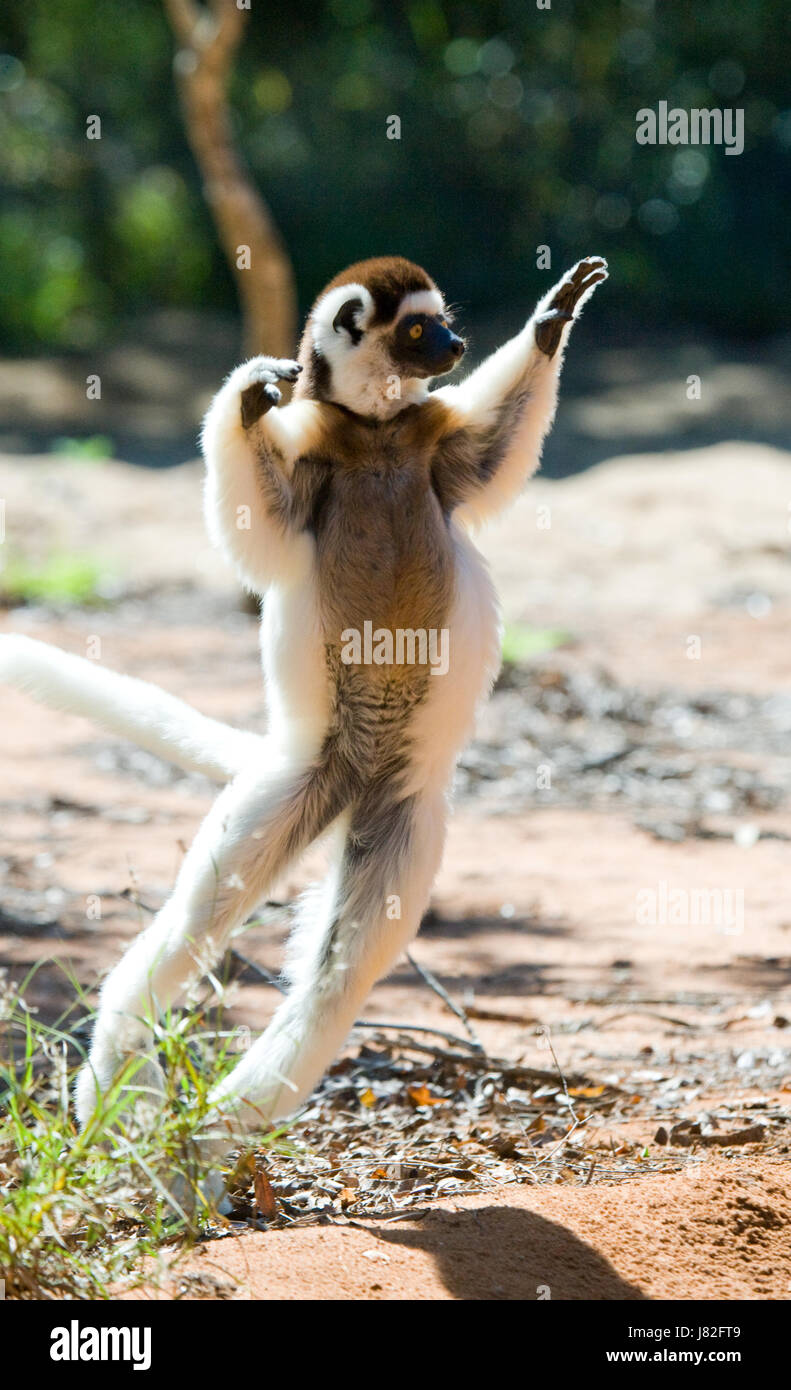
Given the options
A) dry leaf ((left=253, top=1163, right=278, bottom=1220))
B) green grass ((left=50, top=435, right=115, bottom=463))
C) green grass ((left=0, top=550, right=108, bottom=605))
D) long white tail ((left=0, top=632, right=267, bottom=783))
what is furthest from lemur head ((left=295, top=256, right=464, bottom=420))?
green grass ((left=50, top=435, right=115, bottom=463))

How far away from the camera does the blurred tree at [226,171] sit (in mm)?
11117

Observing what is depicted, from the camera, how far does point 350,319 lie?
399 centimetres

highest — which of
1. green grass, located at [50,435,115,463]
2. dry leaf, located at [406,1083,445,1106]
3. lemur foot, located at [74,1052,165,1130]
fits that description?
green grass, located at [50,435,115,463]

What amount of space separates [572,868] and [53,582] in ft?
22.7

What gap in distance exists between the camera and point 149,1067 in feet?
12.4

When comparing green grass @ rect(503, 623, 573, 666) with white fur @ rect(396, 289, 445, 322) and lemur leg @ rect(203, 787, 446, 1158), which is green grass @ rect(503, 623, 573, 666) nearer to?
white fur @ rect(396, 289, 445, 322)

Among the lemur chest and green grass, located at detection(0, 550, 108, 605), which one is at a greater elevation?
the lemur chest

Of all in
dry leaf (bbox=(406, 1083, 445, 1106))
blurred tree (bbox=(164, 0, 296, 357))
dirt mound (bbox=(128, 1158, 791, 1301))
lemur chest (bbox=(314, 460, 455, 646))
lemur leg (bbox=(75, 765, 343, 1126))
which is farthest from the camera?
blurred tree (bbox=(164, 0, 296, 357))

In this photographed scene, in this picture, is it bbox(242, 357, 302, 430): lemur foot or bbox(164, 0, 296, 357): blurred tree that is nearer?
bbox(242, 357, 302, 430): lemur foot

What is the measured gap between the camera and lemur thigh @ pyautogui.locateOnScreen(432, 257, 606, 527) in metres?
4.21

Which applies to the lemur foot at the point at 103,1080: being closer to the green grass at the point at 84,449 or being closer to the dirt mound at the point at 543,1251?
the dirt mound at the point at 543,1251

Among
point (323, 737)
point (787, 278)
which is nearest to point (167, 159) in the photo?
point (787, 278)

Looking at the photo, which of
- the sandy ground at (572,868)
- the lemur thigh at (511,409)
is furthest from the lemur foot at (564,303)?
the sandy ground at (572,868)

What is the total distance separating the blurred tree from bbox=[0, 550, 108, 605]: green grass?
2646 millimetres
